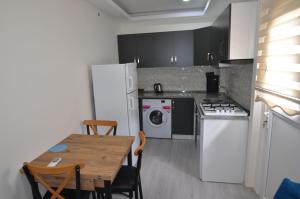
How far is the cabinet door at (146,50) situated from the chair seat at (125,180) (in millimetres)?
2354

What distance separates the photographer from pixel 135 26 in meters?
3.92

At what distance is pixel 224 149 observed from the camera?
2215 mm

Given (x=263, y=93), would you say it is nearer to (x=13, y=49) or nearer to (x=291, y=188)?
(x=291, y=188)

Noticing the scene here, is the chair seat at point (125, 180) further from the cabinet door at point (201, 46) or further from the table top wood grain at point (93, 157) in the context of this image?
the cabinet door at point (201, 46)

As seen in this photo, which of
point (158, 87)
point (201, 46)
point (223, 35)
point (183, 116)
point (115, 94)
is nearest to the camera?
point (223, 35)

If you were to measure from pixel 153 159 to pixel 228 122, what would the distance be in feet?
4.49

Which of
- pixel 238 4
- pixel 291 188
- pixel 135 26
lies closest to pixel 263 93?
pixel 238 4

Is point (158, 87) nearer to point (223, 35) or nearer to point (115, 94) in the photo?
point (115, 94)

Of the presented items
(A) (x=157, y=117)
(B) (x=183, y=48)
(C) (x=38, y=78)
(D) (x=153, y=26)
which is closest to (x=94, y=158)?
(C) (x=38, y=78)

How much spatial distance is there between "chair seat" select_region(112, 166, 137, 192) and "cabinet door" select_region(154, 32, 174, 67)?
236cm

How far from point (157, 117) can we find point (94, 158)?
2.22 m

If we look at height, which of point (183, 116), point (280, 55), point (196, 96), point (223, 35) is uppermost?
point (223, 35)

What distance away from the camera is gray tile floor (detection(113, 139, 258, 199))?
6.99 feet

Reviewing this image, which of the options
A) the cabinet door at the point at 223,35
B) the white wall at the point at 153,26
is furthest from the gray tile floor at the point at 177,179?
the white wall at the point at 153,26
